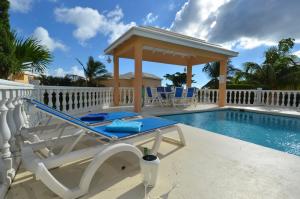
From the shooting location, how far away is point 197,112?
7496 mm

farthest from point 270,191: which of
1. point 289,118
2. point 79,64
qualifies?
point 79,64

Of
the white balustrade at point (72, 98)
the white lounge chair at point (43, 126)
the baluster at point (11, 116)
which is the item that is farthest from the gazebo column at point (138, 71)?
the baluster at point (11, 116)

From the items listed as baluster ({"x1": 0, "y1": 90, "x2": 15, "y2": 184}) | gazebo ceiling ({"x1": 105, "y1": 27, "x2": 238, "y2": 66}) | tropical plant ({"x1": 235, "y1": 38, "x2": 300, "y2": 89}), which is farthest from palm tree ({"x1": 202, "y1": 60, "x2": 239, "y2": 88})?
baluster ({"x1": 0, "y1": 90, "x2": 15, "y2": 184})

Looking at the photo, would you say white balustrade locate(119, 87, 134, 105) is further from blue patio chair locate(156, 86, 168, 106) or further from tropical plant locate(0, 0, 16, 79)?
tropical plant locate(0, 0, 16, 79)

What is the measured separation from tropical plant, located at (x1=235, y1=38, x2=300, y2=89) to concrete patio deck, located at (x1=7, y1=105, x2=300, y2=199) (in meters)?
11.0

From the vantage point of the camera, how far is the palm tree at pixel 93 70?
17344mm

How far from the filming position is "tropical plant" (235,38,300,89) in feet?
35.1

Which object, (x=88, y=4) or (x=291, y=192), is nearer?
(x=291, y=192)

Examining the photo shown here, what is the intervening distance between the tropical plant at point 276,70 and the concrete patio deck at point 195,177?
1102cm

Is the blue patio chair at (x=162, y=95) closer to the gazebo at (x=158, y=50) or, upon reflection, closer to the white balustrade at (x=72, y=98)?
the gazebo at (x=158, y=50)

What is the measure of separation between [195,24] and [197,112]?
595 cm

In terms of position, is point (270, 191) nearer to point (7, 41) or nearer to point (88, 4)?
point (7, 41)

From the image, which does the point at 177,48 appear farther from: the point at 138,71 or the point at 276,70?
the point at 276,70

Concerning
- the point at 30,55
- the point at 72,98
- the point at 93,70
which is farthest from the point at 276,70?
the point at 93,70
